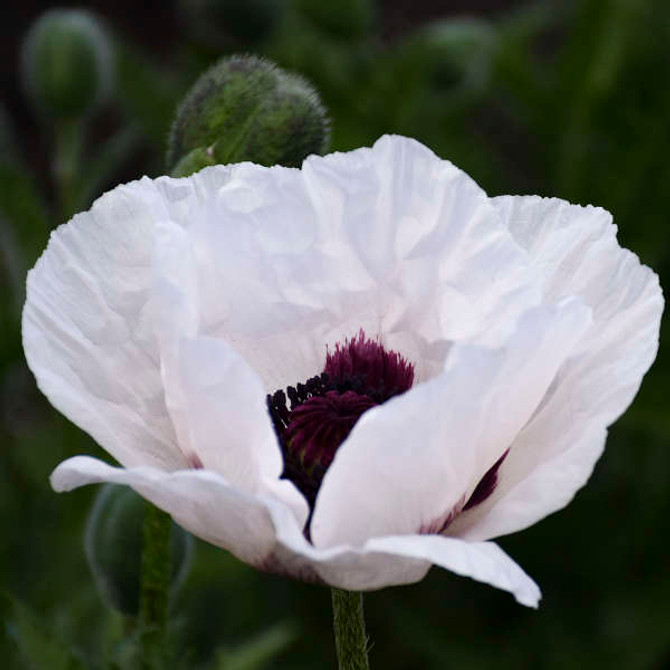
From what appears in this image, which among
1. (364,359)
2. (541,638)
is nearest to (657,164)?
(541,638)

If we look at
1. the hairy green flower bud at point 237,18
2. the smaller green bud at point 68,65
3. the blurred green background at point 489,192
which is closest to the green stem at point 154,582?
the blurred green background at point 489,192

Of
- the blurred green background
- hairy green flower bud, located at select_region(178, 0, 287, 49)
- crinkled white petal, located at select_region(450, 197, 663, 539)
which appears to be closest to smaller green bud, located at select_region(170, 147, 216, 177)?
crinkled white petal, located at select_region(450, 197, 663, 539)

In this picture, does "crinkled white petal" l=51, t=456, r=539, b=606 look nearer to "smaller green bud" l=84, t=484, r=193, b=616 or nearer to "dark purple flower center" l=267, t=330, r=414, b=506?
"dark purple flower center" l=267, t=330, r=414, b=506

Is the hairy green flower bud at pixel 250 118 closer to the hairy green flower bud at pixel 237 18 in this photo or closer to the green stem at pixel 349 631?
the green stem at pixel 349 631

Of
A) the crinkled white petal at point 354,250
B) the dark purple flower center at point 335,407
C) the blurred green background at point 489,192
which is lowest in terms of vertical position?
the blurred green background at point 489,192

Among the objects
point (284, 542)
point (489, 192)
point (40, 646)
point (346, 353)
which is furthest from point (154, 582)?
point (489, 192)

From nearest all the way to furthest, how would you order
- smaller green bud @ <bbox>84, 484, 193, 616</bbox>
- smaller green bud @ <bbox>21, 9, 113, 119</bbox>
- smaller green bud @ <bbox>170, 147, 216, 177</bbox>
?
smaller green bud @ <bbox>170, 147, 216, 177</bbox> → smaller green bud @ <bbox>84, 484, 193, 616</bbox> → smaller green bud @ <bbox>21, 9, 113, 119</bbox>
